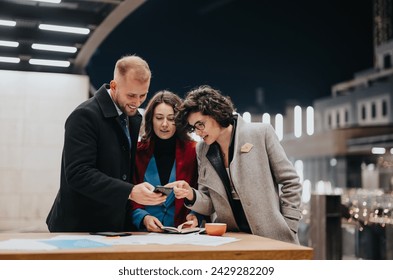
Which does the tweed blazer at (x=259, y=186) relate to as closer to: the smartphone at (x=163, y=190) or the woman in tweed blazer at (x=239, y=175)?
the woman in tweed blazer at (x=239, y=175)

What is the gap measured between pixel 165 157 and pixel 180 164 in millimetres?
90

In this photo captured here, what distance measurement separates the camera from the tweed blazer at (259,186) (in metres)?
2.45

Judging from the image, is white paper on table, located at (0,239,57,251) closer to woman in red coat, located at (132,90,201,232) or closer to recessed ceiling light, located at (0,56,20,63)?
woman in red coat, located at (132,90,201,232)

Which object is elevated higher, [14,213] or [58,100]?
[58,100]

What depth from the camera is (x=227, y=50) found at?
13859 millimetres

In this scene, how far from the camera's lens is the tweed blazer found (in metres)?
2.45

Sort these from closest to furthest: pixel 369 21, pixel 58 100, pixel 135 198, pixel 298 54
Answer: pixel 135 198, pixel 58 100, pixel 369 21, pixel 298 54

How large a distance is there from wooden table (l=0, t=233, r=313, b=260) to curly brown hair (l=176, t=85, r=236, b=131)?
0.75m

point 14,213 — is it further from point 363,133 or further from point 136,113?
point 363,133

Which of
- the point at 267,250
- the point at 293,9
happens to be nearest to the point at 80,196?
the point at 267,250

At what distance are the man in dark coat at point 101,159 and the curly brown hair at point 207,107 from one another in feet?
0.75

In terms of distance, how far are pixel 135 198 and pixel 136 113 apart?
0.59m

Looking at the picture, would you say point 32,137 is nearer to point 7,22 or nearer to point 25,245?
point 7,22

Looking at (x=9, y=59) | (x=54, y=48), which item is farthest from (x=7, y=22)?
(x=54, y=48)
